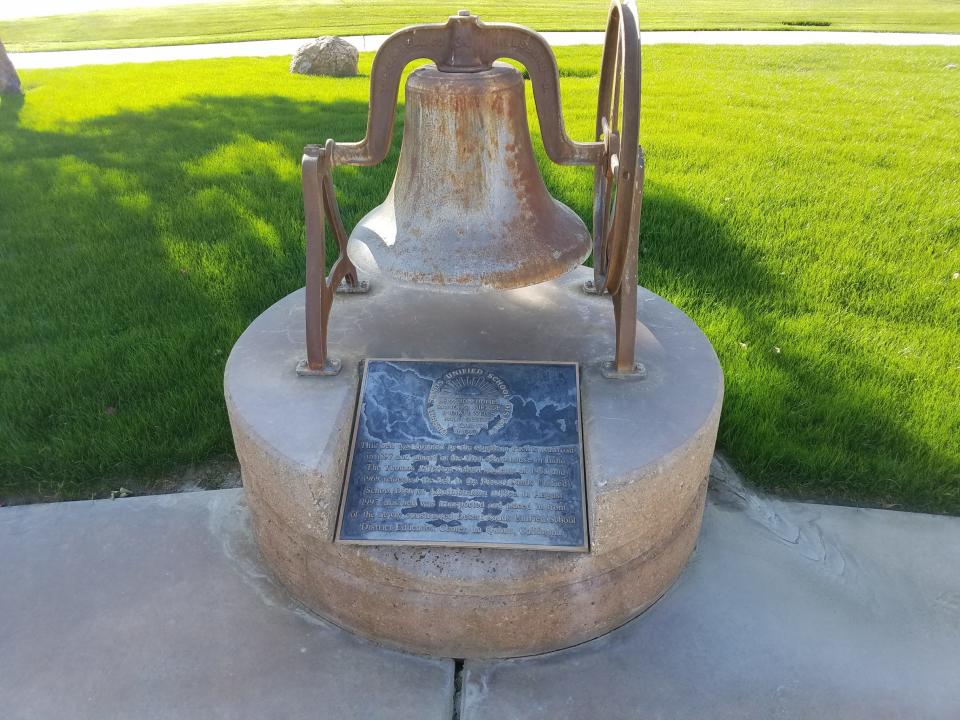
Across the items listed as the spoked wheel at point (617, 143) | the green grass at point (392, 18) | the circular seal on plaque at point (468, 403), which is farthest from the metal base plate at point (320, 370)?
the green grass at point (392, 18)

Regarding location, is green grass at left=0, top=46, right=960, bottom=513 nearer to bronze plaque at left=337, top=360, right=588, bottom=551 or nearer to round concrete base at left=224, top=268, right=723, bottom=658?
round concrete base at left=224, top=268, right=723, bottom=658

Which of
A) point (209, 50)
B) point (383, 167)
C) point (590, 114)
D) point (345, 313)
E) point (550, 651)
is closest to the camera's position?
point (550, 651)

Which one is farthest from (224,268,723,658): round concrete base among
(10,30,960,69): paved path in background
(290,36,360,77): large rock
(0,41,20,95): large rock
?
(10,30,960,69): paved path in background

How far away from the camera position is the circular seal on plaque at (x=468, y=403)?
86.7 inches

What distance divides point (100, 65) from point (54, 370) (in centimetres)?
822

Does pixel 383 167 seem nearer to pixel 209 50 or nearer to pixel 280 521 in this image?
pixel 280 521

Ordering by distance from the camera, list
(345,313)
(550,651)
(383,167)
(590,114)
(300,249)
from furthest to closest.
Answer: (590,114), (383,167), (300,249), (345,313), (550,651)

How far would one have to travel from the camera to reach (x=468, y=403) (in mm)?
2260

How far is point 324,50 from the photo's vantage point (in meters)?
8.87

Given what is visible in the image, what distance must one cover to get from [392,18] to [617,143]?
12.9 metres

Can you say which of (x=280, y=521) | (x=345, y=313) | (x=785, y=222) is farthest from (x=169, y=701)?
(x=785, y=222)

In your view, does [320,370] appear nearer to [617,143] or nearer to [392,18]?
[617,143]

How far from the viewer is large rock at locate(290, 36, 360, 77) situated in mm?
8883

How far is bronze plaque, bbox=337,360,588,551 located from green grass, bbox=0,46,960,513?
3.17 feet
